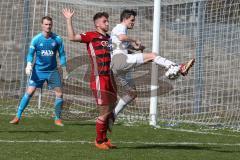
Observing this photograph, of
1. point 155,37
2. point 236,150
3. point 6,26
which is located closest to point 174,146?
point 236,150

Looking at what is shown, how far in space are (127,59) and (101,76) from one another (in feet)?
1.93

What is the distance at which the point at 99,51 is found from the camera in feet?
33.2

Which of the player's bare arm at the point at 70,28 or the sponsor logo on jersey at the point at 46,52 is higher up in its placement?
the player's bare arm at the point at 70,28

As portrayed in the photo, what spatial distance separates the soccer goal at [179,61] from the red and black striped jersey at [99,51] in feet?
13.2

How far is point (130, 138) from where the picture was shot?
37.7ft

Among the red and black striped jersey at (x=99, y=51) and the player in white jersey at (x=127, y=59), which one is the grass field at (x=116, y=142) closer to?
the player in white jersey at (x=127, y=59)

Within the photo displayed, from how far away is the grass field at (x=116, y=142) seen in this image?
921cm

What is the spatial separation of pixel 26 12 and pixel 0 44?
2790mm

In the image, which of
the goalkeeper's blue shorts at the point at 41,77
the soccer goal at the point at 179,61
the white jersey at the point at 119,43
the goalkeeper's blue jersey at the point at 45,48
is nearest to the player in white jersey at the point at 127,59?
the white jersey at the point at 119,43

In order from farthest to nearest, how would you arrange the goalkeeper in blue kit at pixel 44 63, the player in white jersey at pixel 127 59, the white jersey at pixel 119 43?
the goalkeeper in blue kit at pixel 44 63 < the white jersey at pixel 119 43 < the player in white jersey at pixel 127 59

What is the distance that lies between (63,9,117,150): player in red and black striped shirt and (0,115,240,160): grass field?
296mm

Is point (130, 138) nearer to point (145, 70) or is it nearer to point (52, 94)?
point (145, 70)

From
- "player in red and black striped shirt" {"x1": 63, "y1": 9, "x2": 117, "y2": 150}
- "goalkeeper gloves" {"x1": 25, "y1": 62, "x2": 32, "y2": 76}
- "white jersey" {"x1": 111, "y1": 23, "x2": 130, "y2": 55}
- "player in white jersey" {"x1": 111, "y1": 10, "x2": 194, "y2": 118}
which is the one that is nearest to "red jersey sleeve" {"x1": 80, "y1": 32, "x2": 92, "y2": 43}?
"player in red and black striped shirt" {"x1": 63, "y1": 9, "x2": 117, "y2": 150}

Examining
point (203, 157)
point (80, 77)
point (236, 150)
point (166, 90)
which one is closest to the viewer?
point (203, 157)
